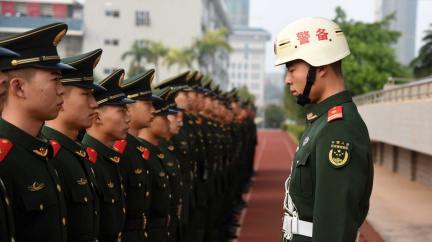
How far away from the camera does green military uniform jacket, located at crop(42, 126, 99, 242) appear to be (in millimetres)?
4176

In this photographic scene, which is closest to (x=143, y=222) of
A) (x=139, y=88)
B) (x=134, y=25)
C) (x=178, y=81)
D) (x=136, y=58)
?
(x=139, y=88)

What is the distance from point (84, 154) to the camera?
175 inches

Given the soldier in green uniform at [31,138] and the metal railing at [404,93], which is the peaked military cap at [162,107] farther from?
the metal railing at [404,93]

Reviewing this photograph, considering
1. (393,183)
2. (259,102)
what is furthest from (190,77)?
(259,102)

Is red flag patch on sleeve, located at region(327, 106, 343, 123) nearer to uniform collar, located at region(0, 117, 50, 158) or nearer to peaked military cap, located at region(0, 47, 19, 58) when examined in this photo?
uniform collar, located at region(0, 117, 50, 158)

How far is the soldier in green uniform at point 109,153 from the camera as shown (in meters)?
4.82

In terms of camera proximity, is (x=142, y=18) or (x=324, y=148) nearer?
(x=324, y=148)

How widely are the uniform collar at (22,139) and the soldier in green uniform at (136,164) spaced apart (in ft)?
6.52

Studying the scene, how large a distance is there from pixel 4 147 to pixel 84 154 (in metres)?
1.05

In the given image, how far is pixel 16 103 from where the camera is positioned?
3.55m

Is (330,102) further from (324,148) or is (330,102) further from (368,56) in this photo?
(368,56)

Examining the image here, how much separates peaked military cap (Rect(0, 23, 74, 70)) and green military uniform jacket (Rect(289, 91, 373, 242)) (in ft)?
4.28

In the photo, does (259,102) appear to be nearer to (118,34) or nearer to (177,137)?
(118,34)

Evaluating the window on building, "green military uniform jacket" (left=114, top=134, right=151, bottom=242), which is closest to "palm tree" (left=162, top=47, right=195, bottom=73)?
the window on building
